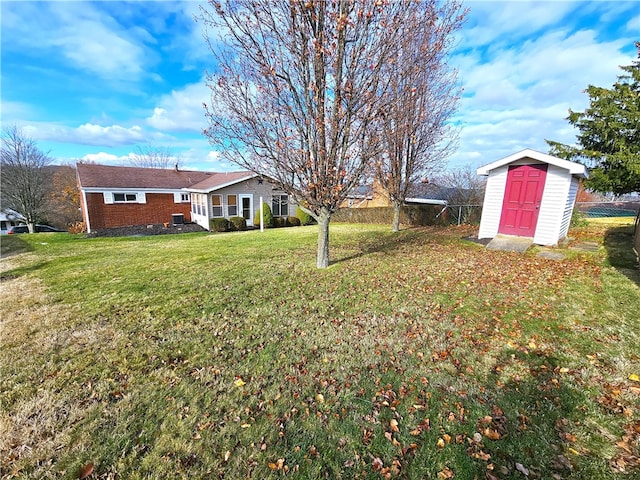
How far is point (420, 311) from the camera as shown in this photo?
4836mm

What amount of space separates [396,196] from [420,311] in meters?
7.84

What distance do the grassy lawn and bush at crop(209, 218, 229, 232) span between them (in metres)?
11.2

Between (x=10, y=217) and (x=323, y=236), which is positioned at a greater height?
(x=323, y=236)

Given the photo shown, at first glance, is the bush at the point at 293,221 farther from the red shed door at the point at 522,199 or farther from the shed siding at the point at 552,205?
→ the shed siding at the point at 552,205

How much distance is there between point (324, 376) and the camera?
330cm

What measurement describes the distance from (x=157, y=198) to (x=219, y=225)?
716cm

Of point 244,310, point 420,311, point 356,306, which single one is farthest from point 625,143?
point 244,310

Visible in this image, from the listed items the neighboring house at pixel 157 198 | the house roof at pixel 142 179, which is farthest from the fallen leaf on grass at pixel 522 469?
the house roof at pixel 142 179

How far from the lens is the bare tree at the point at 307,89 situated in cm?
542

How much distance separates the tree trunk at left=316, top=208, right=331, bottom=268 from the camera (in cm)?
670

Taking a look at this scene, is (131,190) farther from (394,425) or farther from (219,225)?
(394,425)

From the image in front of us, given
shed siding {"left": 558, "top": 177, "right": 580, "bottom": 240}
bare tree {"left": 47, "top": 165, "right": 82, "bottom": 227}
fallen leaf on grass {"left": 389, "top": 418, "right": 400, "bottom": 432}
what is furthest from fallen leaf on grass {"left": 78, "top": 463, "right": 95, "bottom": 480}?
bare tree {"left": 47, "top": 165, "right": 82, "bottom": 227}

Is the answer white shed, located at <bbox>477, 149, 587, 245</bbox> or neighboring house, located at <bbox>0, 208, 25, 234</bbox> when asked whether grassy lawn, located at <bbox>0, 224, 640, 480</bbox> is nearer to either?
white shed, located at <bbox>477, 149, 587, 245</bbox>

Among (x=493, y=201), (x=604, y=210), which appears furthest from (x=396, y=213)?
(x=604, y=210)
